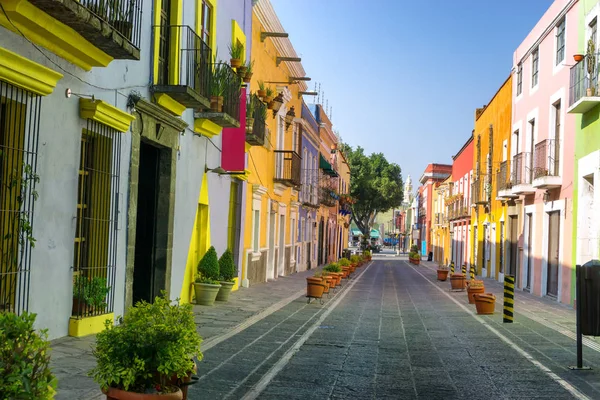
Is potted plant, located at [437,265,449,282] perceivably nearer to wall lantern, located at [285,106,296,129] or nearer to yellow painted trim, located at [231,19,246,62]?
wall lantern, located at [285,106,296,129]

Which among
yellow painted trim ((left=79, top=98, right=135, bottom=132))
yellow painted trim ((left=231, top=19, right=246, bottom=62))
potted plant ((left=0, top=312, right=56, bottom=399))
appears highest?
yellow painted trim ((left=231, top=19, right=246, bottom=62))

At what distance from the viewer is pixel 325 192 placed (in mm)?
41469

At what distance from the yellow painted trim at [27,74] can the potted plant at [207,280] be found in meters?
7.37

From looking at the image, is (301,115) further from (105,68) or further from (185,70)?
(105,68)

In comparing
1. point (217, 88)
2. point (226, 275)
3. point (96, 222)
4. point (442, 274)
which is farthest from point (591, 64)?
point (442, 274)

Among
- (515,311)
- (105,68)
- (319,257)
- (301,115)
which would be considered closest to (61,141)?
(105,68)

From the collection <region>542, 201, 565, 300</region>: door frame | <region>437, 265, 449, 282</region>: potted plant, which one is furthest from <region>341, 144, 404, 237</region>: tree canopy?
<region>542, 201, 565, 300</region>: door frame

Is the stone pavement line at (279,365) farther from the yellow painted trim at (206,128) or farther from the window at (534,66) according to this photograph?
the window at (534,66)

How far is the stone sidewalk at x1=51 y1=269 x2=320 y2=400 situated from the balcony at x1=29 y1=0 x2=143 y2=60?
372 centimetres

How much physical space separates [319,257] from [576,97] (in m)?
27.6

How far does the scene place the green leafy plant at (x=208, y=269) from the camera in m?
15.2

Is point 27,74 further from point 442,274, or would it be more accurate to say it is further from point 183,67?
point 442,274

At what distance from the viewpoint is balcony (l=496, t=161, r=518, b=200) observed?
86.6ft

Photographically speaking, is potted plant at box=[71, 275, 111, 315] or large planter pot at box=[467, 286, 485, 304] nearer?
potted plant at box=[71, 275, 111, 315]
